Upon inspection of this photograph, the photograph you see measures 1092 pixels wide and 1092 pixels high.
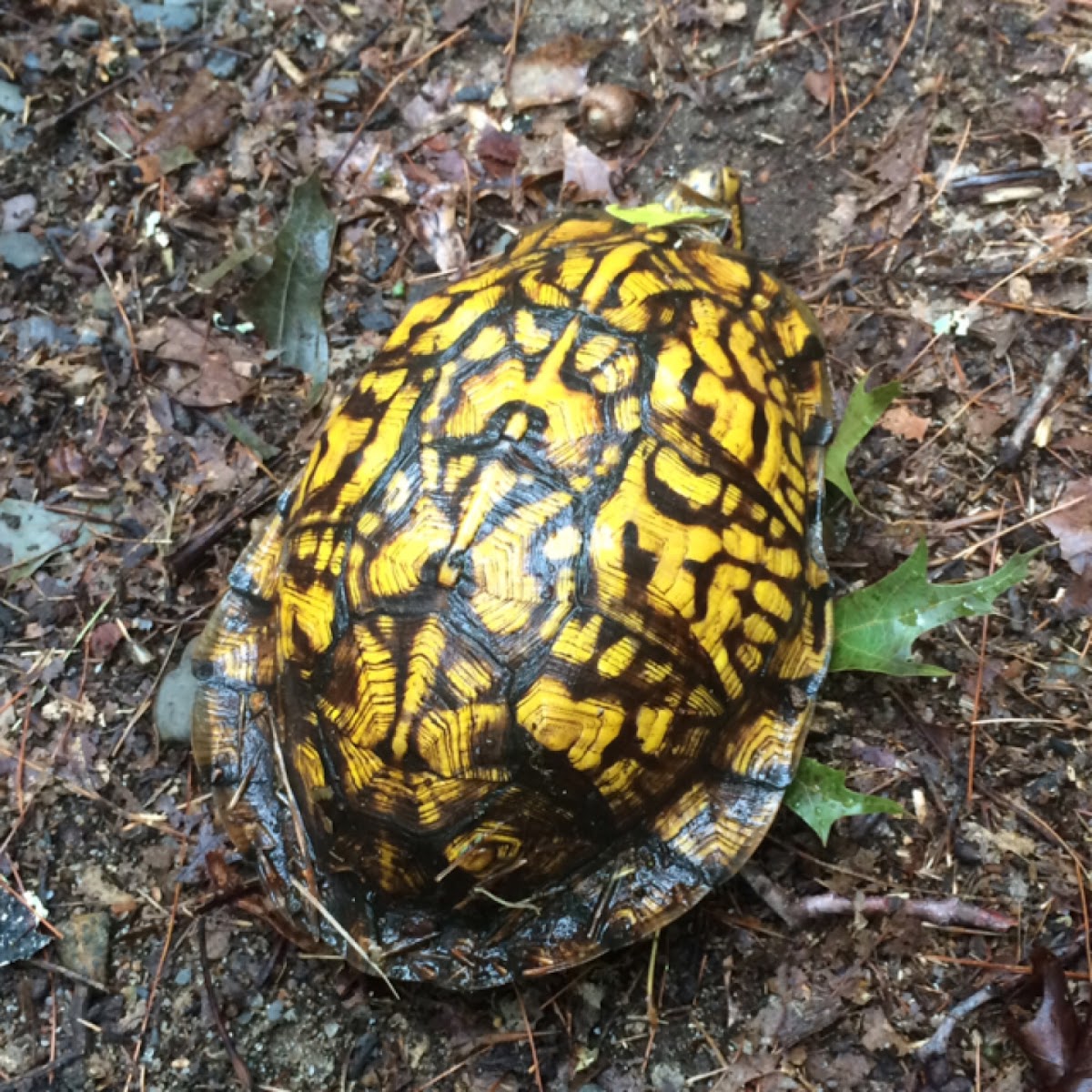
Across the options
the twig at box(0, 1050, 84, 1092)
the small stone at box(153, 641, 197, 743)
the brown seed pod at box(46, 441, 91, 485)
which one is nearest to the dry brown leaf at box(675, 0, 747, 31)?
the brown seed pod at box(46, 441, 91, 485)

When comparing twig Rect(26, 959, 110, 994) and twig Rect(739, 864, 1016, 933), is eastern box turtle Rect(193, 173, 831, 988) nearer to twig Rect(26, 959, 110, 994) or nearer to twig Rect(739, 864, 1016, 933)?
twig Rect(739, 864, 1016, 933)

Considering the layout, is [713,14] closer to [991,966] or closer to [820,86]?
[820,86]

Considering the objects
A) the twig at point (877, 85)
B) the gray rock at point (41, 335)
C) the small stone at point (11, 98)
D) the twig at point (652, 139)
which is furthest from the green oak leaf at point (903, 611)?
the small stone at point (11, 98)

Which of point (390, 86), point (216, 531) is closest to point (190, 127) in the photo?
point (390, 86)

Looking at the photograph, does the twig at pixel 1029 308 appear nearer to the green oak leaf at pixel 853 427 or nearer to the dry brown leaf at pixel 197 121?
the green oak leaf at pixel 853 427

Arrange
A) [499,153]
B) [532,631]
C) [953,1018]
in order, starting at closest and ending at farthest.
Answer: [532,631] → [953,1018] → [499,153]

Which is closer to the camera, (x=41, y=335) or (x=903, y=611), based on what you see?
(x=903, y=611)

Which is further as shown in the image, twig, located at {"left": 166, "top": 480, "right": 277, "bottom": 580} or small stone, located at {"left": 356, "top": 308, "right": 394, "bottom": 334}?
small stone, located at {"left": 356, "top": 308, "right": 394, "bottom": 334}
